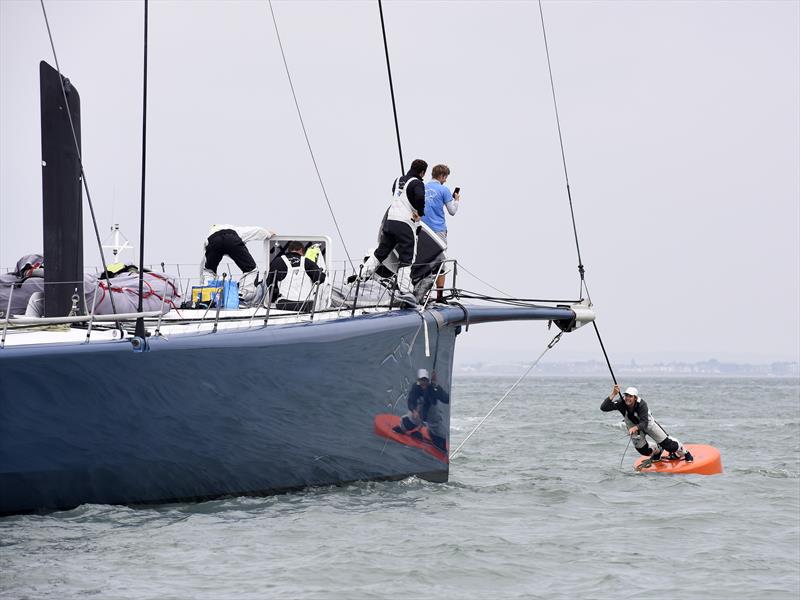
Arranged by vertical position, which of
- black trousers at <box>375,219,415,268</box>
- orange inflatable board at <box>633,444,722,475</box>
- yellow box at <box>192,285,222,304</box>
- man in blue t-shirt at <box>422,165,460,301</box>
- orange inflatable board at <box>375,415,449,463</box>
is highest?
man in blue t-shirt at <box>422,165,460,301</box>

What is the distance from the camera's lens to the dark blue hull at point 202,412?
7.79m

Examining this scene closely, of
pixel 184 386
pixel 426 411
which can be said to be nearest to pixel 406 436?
pixel 426 411

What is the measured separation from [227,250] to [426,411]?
251 cm

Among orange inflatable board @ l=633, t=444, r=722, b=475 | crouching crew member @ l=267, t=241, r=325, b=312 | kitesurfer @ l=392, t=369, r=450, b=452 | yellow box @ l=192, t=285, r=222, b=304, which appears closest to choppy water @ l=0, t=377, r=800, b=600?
kitesurfer @ l=392, t=369, r=450, b=452

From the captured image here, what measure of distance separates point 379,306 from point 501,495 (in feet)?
6.98

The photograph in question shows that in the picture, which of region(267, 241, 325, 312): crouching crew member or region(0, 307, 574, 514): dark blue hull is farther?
region(267, 241, 325, 312): crouching crew member

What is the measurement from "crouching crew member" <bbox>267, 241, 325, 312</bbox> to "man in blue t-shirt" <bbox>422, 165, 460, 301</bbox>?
1.15 meters

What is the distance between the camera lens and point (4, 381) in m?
7.61

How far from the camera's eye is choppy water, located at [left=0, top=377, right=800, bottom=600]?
6.90 metres

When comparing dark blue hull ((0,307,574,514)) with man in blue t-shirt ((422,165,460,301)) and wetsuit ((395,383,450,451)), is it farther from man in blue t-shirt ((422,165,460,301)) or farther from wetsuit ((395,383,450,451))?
man in blue t-shirt ((422,165,460,301))

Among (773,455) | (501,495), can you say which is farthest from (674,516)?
(773,455)

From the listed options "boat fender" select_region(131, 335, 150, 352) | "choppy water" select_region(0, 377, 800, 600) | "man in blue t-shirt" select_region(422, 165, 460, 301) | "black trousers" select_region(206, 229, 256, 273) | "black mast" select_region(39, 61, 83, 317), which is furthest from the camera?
"black trousers" select_region(206, 229, 256, 273)

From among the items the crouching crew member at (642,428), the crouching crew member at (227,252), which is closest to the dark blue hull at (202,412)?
the crouching crew member at (227,252)

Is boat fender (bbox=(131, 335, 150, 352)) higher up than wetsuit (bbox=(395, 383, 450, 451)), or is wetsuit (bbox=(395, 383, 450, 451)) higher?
boat fender (bbox=(131, 335, 150, 352))
